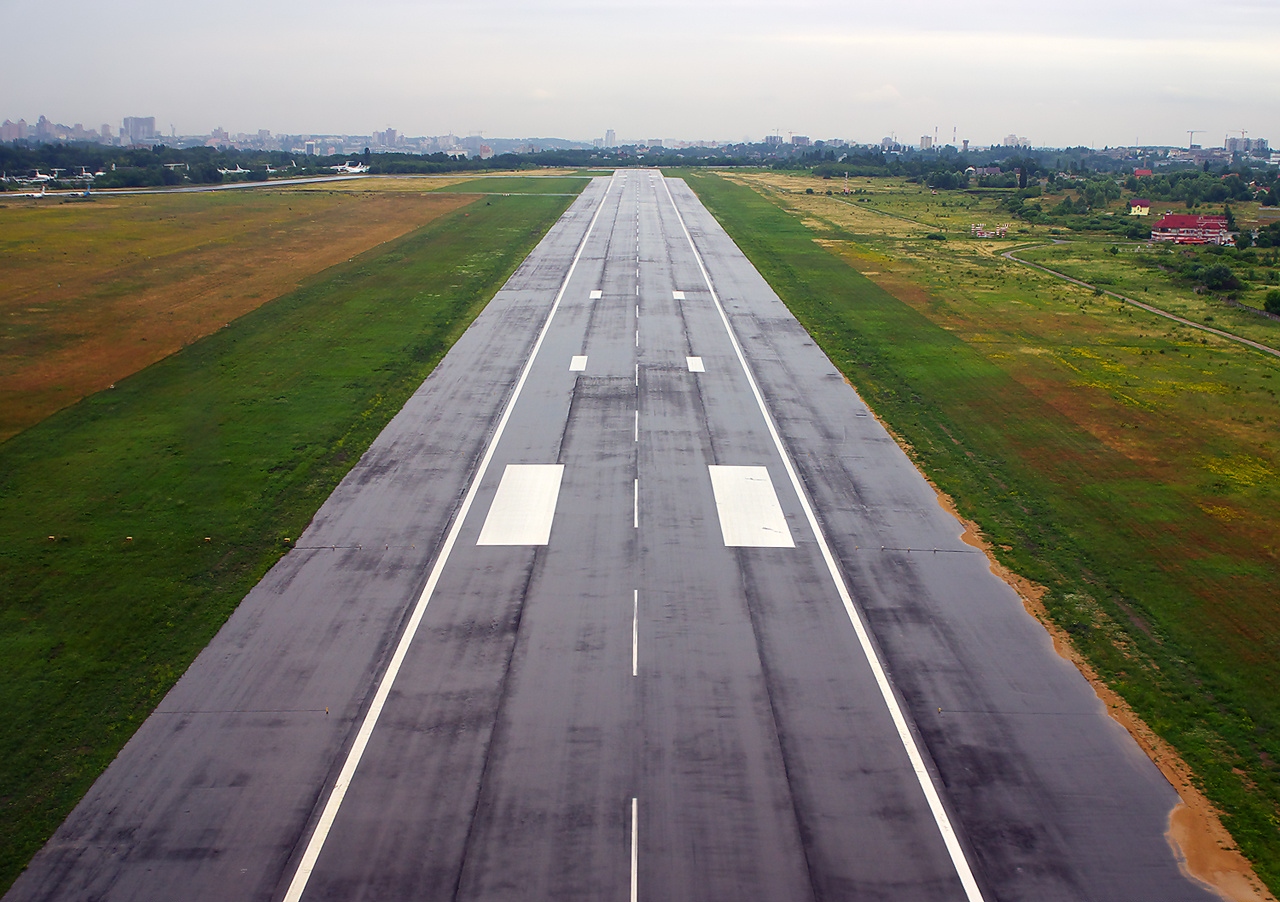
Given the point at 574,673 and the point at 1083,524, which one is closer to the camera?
the point at 574,673

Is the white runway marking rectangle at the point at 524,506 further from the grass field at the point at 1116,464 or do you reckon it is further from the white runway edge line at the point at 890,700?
the grass field at the point at 1116,464

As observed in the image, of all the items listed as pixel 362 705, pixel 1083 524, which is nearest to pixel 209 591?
pixel 362 705

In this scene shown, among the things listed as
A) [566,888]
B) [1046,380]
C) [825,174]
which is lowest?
[566,888]

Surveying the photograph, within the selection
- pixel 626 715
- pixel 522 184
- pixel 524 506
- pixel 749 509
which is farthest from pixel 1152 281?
pixel 522 184

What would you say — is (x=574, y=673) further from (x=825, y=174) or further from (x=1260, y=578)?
(x=825, y=174)

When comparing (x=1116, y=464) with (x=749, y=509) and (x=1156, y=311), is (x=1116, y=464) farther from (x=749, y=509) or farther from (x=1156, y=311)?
(x=1156, y=311)

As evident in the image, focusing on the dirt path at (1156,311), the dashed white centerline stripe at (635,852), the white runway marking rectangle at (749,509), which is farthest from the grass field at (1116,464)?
the dashed white centerline stripe at (635,852)
